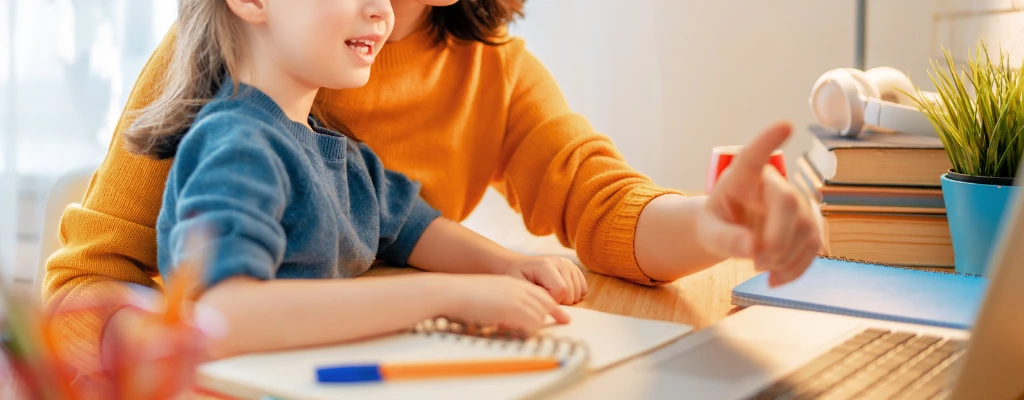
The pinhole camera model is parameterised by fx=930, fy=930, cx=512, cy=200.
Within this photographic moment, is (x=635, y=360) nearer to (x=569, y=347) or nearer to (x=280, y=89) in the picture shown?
(x=569, y=347)

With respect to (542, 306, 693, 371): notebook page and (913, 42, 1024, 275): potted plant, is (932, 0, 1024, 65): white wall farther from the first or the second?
(542, 306, 693, 371): notebook page

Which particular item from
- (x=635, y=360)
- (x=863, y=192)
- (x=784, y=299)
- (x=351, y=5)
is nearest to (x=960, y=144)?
(x=863, y=192)

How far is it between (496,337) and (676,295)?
11.3 inches

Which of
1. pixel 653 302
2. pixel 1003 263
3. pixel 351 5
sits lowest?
pixel 653 302

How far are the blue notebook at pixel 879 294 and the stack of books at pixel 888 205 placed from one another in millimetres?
111

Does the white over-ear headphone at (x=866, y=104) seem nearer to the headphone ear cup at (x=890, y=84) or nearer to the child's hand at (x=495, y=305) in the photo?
the headphone ear cup at (x=890, y=84)

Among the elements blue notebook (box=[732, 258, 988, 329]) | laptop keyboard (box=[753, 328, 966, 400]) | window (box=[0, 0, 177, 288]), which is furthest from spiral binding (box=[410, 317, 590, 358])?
window (box=[0, 0, 177, 288])

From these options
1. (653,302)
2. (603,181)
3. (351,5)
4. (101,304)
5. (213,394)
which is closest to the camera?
(101,304)

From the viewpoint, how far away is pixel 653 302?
2.64 feet

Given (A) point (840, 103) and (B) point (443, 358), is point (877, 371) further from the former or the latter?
(A) point (840, 103)

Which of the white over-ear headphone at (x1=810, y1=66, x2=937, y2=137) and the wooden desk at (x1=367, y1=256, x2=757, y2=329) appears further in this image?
the white over-ear headphone at (x1=810, y1=66, x2=937, y2=137)

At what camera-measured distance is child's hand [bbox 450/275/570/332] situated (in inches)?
24.2

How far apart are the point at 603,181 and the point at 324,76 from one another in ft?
1.10

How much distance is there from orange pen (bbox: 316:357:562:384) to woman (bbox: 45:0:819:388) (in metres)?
0.17
